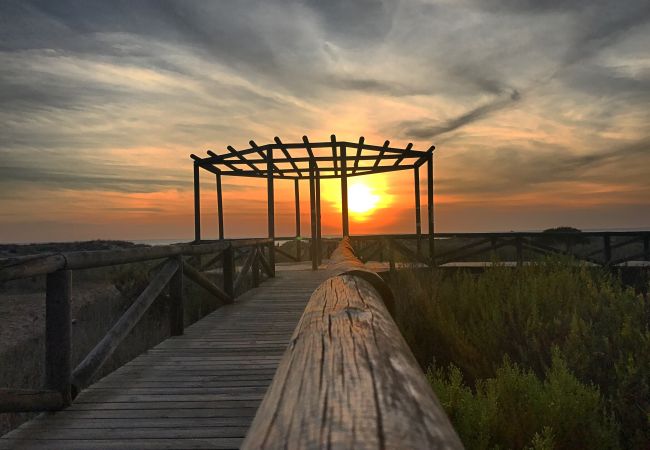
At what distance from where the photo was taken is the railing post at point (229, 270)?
8.57 meters

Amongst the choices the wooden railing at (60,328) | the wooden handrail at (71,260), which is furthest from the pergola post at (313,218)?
the wooden railing at (60,328)

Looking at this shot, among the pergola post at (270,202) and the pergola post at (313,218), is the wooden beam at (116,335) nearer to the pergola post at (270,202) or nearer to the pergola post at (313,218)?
the pergola post at (270,202)

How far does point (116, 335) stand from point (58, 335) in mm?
786

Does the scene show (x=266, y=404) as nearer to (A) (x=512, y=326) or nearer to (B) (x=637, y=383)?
(B) (x=637, y=383)

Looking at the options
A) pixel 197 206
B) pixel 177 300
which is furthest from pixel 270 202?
pixel 177 300

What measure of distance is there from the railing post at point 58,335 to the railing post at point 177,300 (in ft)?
7.97

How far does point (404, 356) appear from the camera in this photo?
180 cm

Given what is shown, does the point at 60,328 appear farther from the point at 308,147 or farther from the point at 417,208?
the point at 417,208

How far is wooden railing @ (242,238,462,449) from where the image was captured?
108 centimetres

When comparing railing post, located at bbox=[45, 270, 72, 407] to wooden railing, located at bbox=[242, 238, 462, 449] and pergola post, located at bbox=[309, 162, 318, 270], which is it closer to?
wooden railing, located at bbox=[242, 238, 462, 449]

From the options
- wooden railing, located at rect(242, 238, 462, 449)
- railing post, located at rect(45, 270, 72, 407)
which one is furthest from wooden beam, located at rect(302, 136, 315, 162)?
wooden railing, located at rect(242, 238, 462, 449)

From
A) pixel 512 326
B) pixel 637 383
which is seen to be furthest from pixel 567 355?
pixel 512 326

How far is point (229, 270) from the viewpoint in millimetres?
8711

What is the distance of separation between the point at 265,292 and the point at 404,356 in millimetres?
8452
